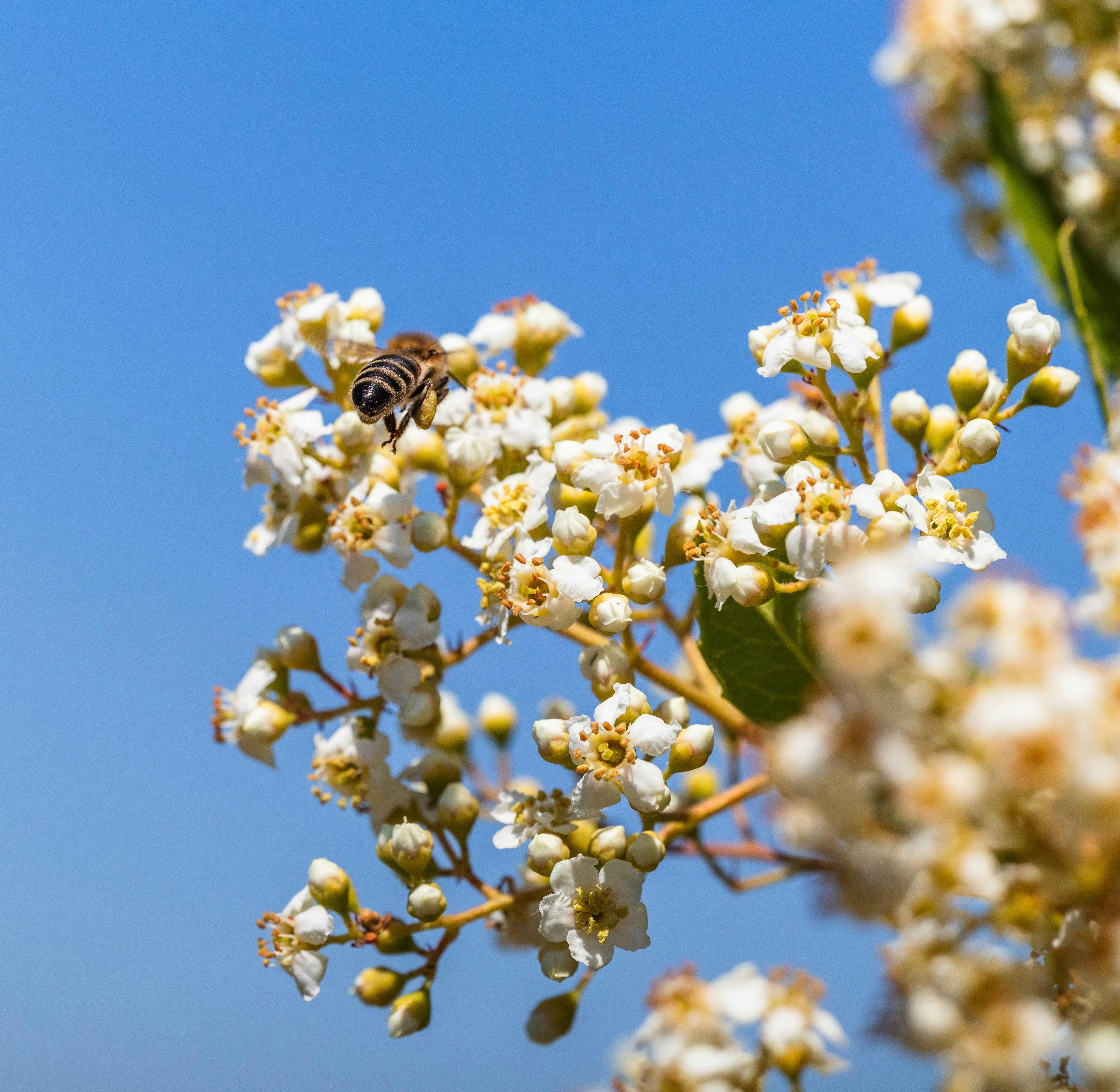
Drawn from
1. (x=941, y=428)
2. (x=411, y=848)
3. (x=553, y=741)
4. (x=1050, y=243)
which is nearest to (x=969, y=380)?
(x=941, y=428)

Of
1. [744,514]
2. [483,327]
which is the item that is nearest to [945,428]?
[744,514]

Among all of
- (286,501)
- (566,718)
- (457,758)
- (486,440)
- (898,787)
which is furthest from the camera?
(457,758)

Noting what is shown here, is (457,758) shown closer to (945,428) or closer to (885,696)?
(945,428)

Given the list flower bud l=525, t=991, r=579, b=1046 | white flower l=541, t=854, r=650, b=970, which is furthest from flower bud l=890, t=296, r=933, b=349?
flower bud l=525, t=991, r=579, b=1046

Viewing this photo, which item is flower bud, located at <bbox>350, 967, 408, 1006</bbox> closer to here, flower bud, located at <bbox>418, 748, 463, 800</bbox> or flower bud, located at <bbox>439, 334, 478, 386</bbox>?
flower bud, located at <bbox>418, 748, 463, 800</bbox>

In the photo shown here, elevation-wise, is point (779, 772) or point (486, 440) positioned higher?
point (486, 440)
